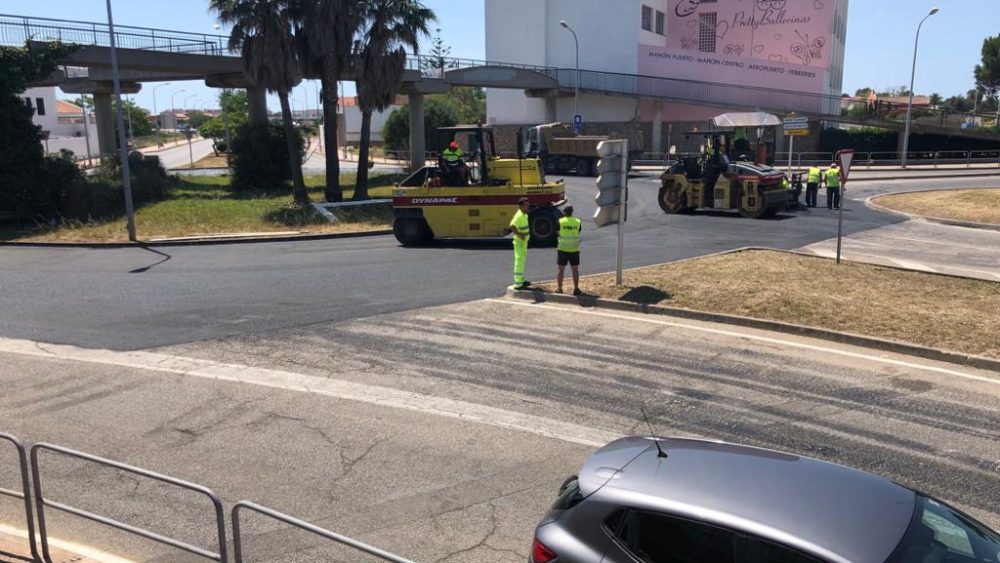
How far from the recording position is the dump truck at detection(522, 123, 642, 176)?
46.6 metres

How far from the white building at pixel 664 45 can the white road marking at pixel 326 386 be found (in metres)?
52.4

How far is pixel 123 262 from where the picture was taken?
66.6 ft

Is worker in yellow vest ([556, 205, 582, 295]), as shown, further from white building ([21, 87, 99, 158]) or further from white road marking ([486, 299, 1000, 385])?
white building ([21, 87, 99, 158])

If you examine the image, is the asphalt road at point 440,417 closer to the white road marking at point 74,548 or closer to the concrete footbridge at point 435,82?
the white road marking at point 74,548

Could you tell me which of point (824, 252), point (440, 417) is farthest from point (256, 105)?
point (440, 417)

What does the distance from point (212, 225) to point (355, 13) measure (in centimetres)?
1003

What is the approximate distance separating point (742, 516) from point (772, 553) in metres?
0.21

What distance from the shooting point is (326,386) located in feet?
31.5

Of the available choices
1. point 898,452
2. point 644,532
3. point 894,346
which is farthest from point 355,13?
point 644,532

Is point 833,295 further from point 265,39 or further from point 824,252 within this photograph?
point 265,39

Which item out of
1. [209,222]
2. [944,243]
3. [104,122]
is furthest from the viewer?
[104,122]

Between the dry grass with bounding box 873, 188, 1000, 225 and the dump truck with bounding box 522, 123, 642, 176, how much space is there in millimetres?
18489

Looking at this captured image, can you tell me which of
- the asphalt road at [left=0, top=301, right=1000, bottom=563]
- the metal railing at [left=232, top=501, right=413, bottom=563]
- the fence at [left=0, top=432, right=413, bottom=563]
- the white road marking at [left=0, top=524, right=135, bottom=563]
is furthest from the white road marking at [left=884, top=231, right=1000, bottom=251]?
the white road marking at [left=0, top=524, right=135, bottom=563]

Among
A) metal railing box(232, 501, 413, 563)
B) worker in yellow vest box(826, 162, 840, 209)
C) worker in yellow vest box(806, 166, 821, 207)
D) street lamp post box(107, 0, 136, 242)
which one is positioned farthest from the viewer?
worker in yellow vest box(806, 166, 821, 207)
